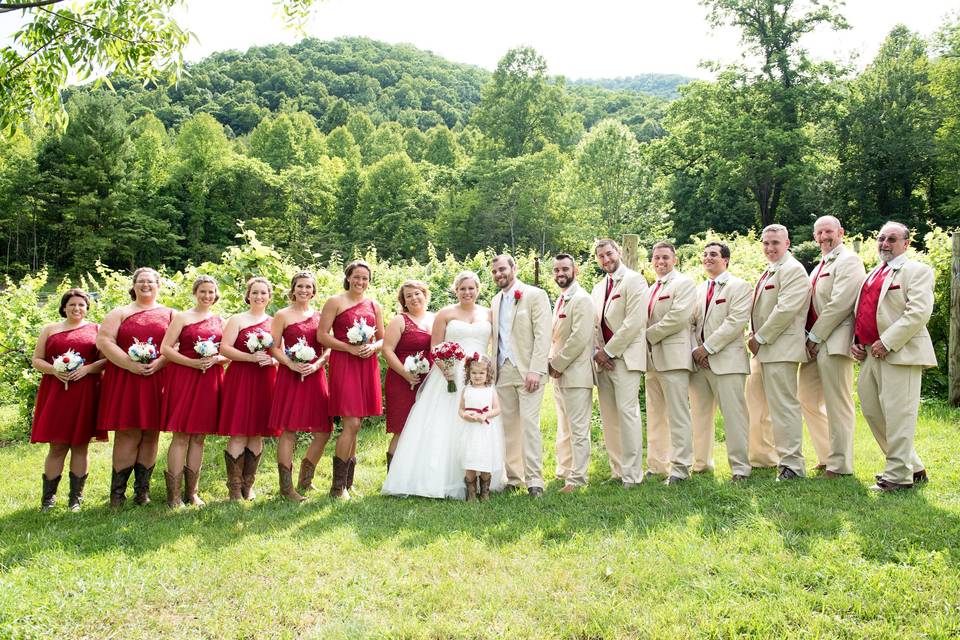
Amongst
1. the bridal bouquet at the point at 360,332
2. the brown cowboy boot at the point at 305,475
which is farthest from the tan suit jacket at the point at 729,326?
the brown cowboy boot at the point at 305,475

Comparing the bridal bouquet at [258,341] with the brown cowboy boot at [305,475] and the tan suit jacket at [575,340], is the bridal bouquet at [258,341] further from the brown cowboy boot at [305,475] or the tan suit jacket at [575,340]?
the tan suit jacket at [575,340]

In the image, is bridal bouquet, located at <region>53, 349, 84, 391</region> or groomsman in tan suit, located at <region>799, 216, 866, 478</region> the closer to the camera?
bridal bouquet, located at <region>53, 349, 84, 391</region>

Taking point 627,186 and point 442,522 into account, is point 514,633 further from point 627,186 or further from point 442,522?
point 627,186

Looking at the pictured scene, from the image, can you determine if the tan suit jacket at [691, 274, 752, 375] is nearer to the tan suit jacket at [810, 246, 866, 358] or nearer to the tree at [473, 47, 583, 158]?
the tan suit jacket at [810, 246, 866, 358]

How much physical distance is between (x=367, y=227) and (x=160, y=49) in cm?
4855

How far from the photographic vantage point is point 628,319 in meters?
7.01

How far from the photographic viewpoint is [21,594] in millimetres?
4297

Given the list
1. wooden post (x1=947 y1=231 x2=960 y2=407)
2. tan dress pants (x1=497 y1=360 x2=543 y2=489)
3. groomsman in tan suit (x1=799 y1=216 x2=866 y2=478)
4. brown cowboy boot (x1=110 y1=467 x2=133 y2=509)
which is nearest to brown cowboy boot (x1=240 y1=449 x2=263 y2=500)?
brown cowboy boot (x1=110 y1=467 x2=133 y2=509)

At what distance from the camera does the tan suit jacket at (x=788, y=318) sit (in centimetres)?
673

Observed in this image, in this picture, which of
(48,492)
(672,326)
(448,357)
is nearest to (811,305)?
(672,326)

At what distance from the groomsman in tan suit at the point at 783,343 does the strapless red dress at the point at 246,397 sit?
15.7ft

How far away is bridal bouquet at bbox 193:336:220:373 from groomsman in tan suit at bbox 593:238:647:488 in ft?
12.1

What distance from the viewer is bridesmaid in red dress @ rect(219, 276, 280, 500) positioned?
6.68m

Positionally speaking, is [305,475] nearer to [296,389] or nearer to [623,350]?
[296,389]
